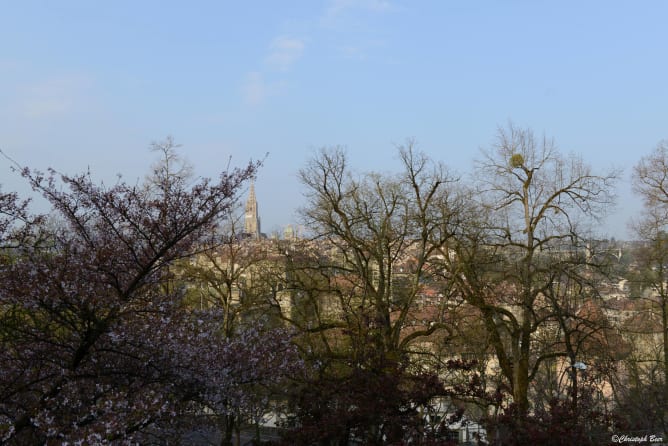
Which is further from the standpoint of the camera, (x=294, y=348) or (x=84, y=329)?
(x=294, y=348)

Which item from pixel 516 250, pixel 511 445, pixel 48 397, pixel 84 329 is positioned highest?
pixel 516 250

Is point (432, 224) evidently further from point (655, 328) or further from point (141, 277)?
point (655, 328)

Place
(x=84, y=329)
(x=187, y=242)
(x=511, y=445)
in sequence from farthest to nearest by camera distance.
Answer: (x=511, y=445) → (x=187, y=242) → (x=84, y=329)

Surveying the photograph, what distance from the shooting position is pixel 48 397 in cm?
675

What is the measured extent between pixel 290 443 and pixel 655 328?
21.3m

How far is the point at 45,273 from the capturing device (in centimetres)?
669

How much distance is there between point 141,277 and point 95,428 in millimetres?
1830

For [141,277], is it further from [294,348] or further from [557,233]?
[557,233]

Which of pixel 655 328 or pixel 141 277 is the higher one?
pixel 655 328

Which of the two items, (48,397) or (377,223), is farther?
(377,223)

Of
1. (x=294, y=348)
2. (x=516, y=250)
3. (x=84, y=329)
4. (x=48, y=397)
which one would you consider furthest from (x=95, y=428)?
(x=516, y=250)

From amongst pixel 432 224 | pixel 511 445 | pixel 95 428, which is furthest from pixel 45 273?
pixel 432 224

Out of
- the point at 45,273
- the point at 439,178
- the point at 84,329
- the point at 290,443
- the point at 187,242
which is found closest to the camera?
the point at 45,273

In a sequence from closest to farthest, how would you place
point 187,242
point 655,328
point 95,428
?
1. point 95,428
2. point 187,242
3. point 655,328
